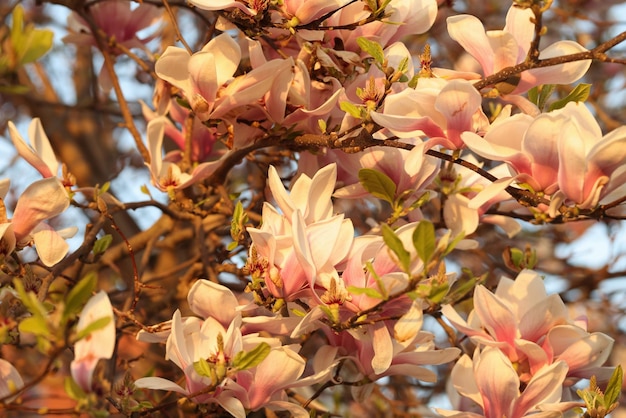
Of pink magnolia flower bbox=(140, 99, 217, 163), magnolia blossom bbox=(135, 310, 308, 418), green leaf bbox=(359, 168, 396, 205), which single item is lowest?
magnolia blossom bbox=(135, 310, 308, 418)

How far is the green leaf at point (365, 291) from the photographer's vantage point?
0.75 meters

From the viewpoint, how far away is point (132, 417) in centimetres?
93

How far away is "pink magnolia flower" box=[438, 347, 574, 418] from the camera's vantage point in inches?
34.1

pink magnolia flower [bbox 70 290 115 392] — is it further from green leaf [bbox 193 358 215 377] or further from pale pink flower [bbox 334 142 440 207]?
pale pink flower [bbox 334 142 440 207]

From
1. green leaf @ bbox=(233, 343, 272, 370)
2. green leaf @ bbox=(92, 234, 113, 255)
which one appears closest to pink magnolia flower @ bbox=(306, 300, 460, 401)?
green leaf @ bbox=(233, 343, 272, 370)

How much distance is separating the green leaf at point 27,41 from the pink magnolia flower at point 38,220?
155 mm

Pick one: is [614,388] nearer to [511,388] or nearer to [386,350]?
[511,388]

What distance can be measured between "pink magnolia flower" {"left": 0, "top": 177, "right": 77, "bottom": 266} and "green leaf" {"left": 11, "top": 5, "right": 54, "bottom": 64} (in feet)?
0.51

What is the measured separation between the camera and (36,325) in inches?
24.2

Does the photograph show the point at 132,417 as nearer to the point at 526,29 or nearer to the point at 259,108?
the point at 259,108

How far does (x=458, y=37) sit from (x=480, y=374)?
0.41 metres

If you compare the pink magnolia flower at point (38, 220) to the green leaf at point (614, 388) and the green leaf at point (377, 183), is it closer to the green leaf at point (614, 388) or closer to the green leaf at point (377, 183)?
the green leaf at point (377, 183)

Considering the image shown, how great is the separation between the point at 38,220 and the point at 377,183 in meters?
0.39

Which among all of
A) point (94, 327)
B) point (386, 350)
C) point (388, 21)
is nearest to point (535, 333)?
point (386, 350)
